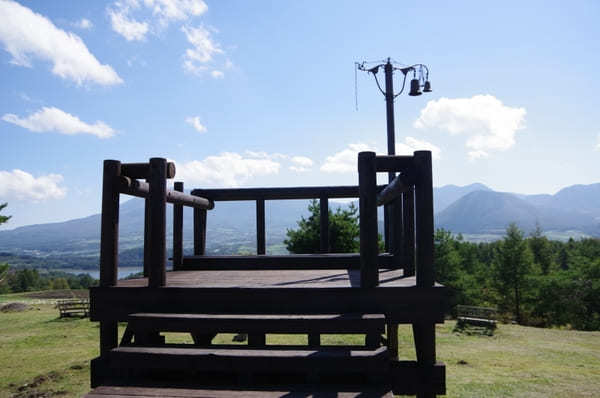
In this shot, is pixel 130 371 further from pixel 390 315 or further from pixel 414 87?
pixel 414 87

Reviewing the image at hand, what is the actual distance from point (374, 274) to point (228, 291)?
1389 mm

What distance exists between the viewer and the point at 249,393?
2.86 meters

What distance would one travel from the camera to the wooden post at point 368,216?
345cm

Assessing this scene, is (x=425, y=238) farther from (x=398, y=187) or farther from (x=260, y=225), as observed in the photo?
(x=260, y=225)

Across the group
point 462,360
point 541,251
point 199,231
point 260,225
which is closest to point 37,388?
point 199,231

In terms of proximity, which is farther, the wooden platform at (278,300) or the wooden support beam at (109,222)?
the wooden support beam at (109,222)

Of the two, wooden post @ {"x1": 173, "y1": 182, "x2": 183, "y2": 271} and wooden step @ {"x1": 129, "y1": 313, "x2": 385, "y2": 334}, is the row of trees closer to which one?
wooden post @ {"x1": 173, "y1": 182, "x2": 183, "y2": 271}

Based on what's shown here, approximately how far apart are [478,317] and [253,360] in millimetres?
22265

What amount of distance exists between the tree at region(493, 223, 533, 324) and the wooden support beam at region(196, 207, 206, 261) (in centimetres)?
3861

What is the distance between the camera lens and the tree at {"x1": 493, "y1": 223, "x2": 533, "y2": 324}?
129ft

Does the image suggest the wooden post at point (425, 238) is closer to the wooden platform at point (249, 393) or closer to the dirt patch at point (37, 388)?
the wooden platform at point (249, 393)

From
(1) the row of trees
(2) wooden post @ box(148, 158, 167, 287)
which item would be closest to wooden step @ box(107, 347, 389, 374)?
(2) wooden post @ box(148, 158, 167, 287)

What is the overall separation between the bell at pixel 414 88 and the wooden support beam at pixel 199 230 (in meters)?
8.73

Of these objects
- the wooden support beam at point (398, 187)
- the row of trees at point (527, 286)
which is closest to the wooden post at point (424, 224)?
the wooden support beam at point (398, 187)
